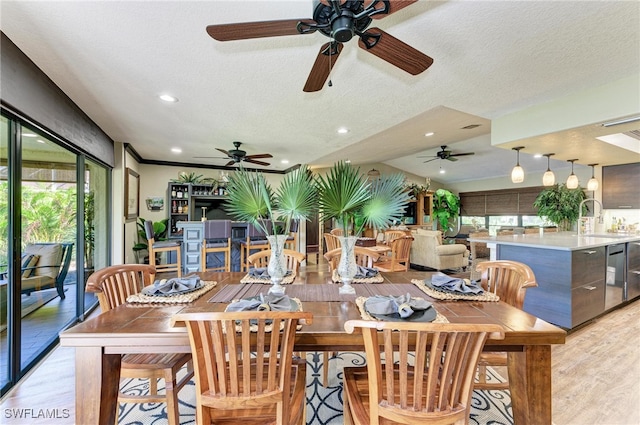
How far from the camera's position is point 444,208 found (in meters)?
9.23

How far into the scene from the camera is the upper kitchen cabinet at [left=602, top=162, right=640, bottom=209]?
467cm

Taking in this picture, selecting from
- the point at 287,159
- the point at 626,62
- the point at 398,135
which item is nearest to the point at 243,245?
the point at 287,159

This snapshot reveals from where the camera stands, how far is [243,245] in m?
4.93

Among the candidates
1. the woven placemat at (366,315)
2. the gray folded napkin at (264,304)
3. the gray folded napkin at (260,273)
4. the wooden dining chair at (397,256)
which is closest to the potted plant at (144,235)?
the gray folded napkin at (260,273)

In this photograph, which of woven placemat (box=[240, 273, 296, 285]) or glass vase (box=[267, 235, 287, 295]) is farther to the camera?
woven placemat (box=[240, 273, 296, 285])

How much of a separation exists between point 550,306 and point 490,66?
2.54 m

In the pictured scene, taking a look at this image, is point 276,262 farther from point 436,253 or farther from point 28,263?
point 436,253

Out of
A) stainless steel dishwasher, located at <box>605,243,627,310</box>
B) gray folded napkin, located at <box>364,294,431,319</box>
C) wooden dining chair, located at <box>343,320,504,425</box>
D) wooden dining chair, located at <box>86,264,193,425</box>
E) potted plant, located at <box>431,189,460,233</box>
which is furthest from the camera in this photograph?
potted plant, located at <box>431,189,460,233</box>

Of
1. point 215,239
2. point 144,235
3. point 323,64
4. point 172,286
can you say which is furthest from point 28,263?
point 144,235

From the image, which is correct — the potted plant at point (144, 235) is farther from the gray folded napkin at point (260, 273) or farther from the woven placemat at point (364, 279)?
the woven placemat at point (364, 279)

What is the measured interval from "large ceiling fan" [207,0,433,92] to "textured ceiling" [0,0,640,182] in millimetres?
298

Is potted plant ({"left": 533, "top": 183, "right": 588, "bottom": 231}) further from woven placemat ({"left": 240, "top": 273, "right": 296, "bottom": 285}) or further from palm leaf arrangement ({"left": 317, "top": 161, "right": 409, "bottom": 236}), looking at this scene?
woven placemat ({"left": 240, "top": 273, "right": 296, "bottom": 285})

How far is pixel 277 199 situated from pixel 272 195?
0.16ft

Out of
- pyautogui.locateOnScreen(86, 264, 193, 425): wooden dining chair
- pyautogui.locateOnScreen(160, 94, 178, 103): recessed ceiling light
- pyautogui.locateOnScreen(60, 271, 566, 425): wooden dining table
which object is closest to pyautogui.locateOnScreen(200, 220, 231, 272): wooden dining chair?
pyautogui.locateOnScreen(160, 94, 178, 103): recessed ceiling light
